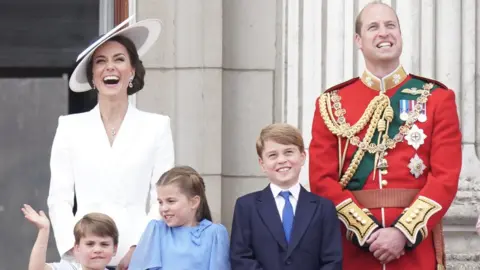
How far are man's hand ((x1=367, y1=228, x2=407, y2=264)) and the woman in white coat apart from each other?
35.8 inches

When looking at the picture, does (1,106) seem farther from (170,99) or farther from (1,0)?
(170,99)

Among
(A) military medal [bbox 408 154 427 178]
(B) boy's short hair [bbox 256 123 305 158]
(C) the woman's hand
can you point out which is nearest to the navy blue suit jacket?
(B) boy's short hair [bbox 256 123 305 158]

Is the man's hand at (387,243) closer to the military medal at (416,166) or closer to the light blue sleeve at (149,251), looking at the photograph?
the military medal at (416,166)

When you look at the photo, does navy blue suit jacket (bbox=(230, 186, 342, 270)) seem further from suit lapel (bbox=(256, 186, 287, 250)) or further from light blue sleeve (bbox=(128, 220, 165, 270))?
light blue sleeve (bbox=(128, 220, 165, 270))

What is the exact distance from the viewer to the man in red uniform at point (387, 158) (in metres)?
5.73

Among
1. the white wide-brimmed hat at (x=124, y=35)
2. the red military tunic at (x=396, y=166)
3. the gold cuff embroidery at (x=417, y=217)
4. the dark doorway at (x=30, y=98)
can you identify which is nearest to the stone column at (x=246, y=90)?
the dark doorway at (x=30, y=98)

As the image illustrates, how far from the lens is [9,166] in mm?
8227

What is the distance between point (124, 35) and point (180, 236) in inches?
36.0

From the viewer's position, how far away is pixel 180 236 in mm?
5723

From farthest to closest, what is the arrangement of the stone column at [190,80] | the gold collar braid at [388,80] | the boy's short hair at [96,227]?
the stone column at [190,80] → the gold collar braid at [388,80] → the boy's short hair at [96,227]

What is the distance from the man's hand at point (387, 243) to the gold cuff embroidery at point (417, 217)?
0.03 metres

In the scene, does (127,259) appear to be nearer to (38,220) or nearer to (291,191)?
(38,220)

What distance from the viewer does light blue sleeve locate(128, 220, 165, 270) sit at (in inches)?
223

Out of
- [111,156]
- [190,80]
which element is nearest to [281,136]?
[111,156]
